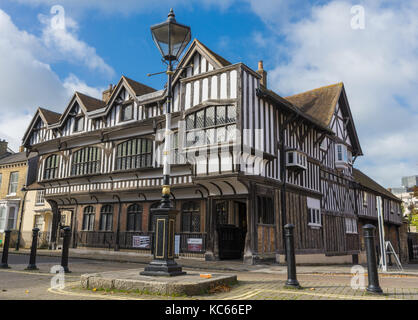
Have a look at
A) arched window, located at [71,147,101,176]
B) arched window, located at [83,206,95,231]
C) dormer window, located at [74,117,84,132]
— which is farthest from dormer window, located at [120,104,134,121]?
arched window, located at [83,206,95,231]

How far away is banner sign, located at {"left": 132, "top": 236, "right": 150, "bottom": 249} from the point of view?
675 inches

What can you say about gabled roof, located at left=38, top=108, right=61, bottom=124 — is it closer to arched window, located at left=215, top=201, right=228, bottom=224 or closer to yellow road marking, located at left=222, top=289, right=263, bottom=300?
arched window, located at left=215, top=201, right=228, bottom=224

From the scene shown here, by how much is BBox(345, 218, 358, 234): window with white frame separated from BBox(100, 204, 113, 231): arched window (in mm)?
14114

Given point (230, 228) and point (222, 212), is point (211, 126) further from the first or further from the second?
point (230, 228)

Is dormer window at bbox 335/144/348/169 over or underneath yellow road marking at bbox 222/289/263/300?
over

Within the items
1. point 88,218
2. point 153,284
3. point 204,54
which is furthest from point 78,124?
point 153,284

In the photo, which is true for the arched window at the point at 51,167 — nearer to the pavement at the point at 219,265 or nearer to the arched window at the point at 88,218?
the arched window at the point at 88,218

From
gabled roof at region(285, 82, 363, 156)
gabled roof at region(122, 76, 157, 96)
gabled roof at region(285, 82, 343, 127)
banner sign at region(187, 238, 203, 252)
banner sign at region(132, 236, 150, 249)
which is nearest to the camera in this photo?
banner sign at region(187, 238, 203, 252)

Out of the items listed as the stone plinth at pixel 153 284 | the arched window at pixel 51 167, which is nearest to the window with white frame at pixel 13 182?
the arched window at pixel 51 167
